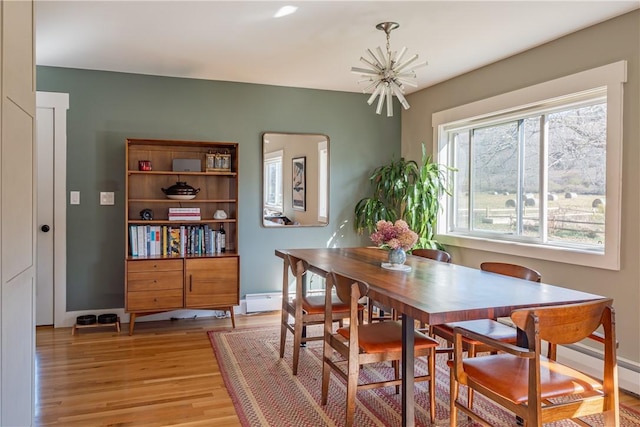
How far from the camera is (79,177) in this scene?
14.1ft

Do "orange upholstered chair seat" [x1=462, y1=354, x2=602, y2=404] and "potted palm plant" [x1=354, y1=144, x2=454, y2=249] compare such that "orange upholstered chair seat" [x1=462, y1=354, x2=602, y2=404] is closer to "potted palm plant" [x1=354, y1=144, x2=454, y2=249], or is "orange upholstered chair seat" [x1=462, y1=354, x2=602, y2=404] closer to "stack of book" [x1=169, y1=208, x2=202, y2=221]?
"potted palm plant" [x1=354, y1=144, x2=454, y2=249]

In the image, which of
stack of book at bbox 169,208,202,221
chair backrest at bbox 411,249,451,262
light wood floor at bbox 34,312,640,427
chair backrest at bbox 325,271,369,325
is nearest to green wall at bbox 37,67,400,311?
stack of book at bbox 169,208,202,221

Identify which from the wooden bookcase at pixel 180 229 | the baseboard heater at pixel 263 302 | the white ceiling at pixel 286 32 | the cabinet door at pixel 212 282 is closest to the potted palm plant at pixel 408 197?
the white ceiling at pixel 286 32

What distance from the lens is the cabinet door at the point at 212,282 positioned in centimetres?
416

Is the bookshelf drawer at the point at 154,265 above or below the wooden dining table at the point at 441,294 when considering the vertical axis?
below

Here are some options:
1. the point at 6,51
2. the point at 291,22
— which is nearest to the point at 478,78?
the point at 291,22

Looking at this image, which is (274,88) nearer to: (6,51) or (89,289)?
(89,289)

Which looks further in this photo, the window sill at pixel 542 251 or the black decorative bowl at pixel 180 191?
the black decorative bowl at pixel 180 191

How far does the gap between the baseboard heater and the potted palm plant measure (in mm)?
1162

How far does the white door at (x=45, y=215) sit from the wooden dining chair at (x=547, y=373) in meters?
3.68

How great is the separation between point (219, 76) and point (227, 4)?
174 cm

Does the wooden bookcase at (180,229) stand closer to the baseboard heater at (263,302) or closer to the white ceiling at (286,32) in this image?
the baseboard heater at (263,302)

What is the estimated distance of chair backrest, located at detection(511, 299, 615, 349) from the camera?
1724mm

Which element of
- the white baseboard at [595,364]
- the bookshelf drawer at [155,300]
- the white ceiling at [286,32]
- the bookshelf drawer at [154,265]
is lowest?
the white baseboard at [595,364]
